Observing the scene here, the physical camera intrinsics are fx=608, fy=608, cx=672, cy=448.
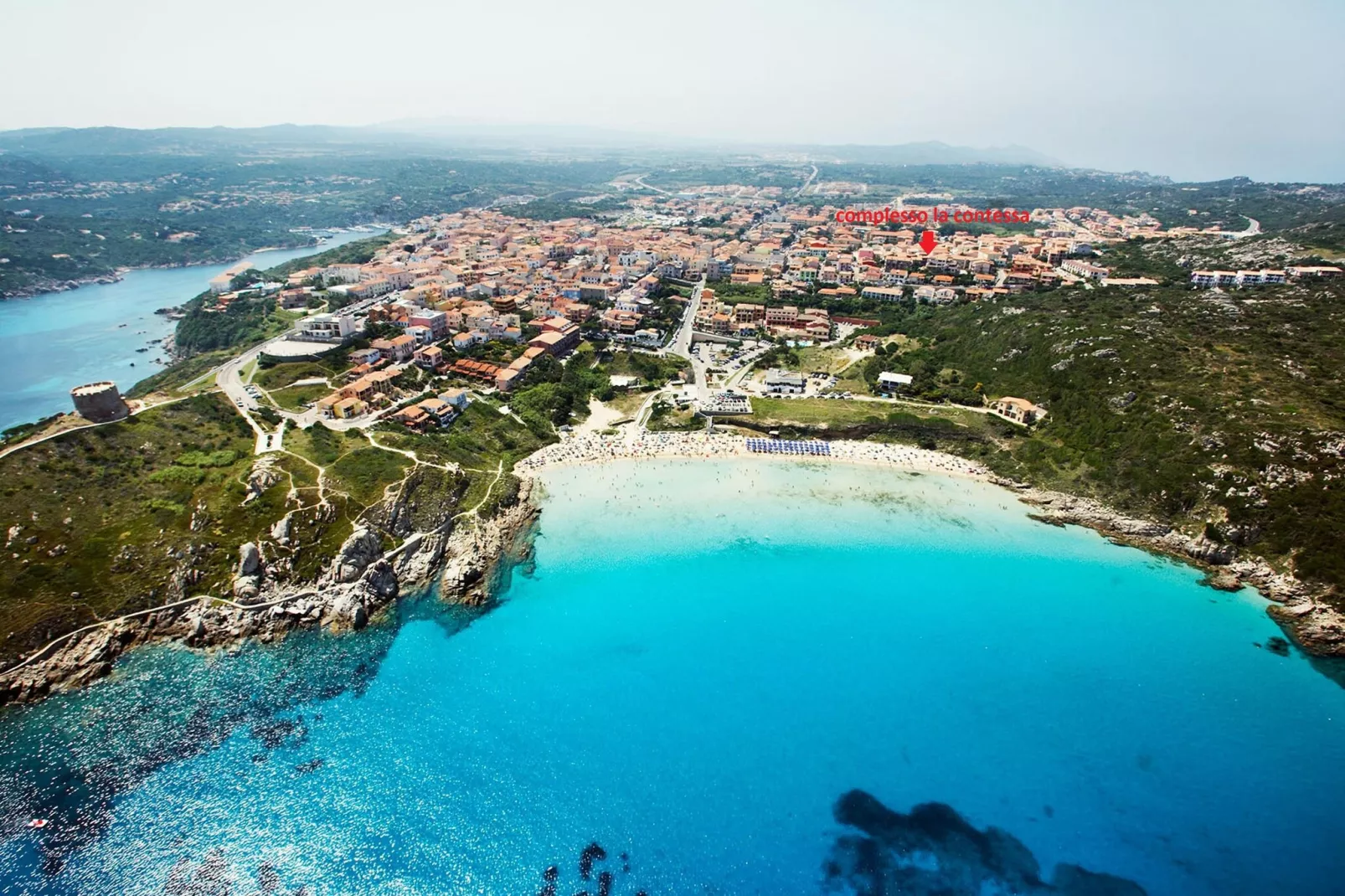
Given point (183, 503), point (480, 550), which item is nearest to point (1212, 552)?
point (480, 550)

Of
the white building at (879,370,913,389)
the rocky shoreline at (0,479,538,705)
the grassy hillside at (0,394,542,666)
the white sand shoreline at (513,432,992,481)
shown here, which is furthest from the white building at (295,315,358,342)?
the white building at (879,370,913,389)

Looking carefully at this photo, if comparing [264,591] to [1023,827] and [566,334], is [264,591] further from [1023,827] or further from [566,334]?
[566,334]

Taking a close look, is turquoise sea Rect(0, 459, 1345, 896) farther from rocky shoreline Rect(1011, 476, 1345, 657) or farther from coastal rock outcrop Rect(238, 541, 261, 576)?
coastal rock outcrop Rect(238, 541, 261, 576)

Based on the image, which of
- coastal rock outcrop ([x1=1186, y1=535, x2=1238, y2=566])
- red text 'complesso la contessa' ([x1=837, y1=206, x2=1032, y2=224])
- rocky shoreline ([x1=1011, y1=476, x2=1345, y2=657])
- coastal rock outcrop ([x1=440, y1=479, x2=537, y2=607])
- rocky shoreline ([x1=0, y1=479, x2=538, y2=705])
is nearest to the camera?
rocky shoreline ([x1=0, y1=479, x2=538, y2=705])

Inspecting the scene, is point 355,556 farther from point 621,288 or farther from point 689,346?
point 621,288

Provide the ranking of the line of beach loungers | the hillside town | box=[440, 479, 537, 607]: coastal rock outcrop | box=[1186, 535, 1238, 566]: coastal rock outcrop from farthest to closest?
1. the hillside town
2. the line of beach loungers
3. box=[1186, 535, 1238, 566]: coastal rock outcrop
4. box=[440, 479, 537, 607]: coastal rock outcrop

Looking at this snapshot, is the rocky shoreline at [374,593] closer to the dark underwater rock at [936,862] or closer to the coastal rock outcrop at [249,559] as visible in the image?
the coastal rock outcrop at [249,559]
